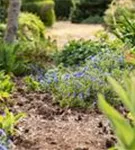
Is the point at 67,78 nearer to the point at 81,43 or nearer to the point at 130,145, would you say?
the point at 81,43

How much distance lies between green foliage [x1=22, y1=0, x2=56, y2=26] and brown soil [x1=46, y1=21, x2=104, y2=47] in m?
0.43

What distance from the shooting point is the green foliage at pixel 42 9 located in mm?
22344

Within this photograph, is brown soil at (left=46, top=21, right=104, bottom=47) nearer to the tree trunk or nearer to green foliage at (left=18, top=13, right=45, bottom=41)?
green foliage at (left=18, top=13, right=45, bottom=41)

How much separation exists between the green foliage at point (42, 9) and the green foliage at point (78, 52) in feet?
41.4

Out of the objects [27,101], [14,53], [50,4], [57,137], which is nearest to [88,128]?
[57,137]

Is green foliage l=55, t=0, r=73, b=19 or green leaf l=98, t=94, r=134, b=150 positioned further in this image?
green foliage l=55, t=0, r=73, b=19

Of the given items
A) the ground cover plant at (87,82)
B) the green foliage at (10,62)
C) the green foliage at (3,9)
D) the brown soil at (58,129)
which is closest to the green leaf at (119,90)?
the brown soil at (58,129)

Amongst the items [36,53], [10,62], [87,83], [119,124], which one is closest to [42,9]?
[36,53]

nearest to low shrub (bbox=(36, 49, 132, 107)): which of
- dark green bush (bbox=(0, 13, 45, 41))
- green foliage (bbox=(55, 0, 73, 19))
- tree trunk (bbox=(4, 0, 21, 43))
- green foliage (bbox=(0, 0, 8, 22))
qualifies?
tree trunk (bbox=(4, 0, 21, 43))

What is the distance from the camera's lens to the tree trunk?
959cm

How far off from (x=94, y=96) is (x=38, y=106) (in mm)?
595

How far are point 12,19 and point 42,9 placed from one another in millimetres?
12804

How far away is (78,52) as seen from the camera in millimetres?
9359

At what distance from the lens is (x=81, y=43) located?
31.8ft
